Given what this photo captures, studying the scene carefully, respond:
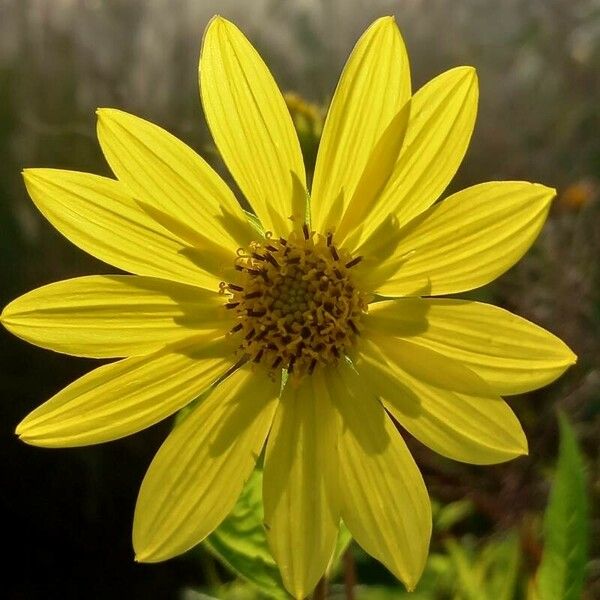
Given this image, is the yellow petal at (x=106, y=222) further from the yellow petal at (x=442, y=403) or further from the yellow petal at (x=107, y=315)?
the yellow petal at (x=442, y=403)

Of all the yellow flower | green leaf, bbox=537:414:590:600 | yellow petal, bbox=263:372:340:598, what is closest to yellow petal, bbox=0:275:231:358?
the yellow flower

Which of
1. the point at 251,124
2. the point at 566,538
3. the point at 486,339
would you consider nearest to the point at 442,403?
the point at 486,339

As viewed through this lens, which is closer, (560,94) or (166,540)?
(166,540)

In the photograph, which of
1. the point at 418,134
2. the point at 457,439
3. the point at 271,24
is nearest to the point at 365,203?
the point at 418,134

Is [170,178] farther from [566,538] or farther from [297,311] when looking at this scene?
[566,538]

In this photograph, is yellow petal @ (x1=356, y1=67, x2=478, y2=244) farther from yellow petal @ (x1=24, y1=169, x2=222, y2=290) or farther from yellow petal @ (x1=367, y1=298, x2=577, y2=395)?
yellow petal @ (x1=24, y1=169, x2=222, y2=290)

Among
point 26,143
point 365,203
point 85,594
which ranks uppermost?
point 26,143

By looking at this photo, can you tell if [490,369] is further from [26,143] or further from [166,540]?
[26,143]

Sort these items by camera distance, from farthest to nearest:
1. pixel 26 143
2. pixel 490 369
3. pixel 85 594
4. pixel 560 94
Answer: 1. pixel 560 94
2. pixel 26 143
3. pixel 85 594
4. pixel 490 369
